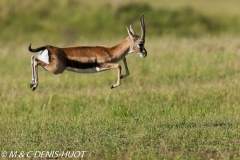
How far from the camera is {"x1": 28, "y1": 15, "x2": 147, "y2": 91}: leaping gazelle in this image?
24.8ft

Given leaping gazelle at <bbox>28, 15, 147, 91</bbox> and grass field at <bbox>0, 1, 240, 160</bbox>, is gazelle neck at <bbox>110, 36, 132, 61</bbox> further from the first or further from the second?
grass field at <bbox>0, 1, 240, 160</bbox>

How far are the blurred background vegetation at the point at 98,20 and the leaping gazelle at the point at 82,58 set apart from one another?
38.5 ft

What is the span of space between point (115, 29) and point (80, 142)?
13.8 m

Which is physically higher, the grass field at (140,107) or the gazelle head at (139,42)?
the gazelle head at (139,42)

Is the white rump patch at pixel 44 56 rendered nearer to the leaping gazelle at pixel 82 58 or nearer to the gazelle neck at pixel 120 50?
the leaping gazelle at pixel 82 58

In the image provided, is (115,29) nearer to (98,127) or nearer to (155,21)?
(155,21)

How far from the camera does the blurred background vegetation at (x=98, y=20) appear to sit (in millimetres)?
20703

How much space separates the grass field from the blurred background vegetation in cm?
361

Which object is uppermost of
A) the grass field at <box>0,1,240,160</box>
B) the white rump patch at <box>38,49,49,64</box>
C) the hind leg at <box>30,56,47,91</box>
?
the white rump patch at <box>38,49,49,64</box>

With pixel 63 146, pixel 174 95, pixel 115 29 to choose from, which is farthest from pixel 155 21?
pixel 63 146

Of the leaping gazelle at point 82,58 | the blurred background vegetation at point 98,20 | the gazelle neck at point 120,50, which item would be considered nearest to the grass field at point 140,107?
the leaping gazelle at point 82,58

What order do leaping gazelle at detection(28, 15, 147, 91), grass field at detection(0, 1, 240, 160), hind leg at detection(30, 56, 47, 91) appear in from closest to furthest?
grass field at detection(0, 1, 240, 160), hind leg at detection(30, 56, 47, 91), leaping gazelle at detection(28, 15, 147, 91)

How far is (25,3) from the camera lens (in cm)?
2267

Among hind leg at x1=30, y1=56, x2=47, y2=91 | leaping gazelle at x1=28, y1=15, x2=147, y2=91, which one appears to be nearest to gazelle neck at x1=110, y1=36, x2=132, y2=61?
leaping gazelle at x1=28, y1=15, x2=147, y2=91
